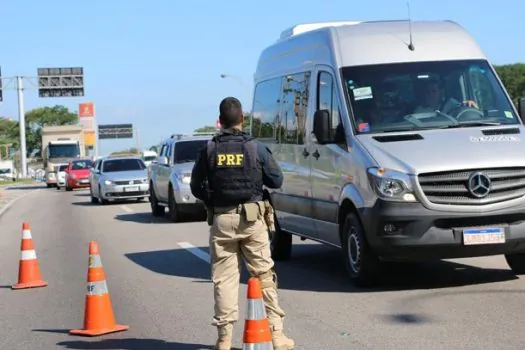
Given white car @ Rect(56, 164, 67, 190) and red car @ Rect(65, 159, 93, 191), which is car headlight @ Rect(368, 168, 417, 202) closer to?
red car @ Rect(65, 159, 93, 191)

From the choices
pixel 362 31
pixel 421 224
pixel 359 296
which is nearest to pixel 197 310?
pixel 359 296

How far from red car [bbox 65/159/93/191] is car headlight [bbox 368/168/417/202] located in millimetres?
39012

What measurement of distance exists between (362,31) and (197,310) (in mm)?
3748

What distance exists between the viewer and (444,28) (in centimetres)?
1021

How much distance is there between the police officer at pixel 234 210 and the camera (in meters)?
6.27

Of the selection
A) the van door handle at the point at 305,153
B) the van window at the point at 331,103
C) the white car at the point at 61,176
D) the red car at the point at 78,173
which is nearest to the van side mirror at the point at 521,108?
the van window at the point at 331,103

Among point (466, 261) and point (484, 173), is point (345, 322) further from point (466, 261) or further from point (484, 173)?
point (466, 261)

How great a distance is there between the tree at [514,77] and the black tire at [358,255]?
2857 inches

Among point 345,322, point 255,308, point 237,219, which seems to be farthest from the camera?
point 345,322

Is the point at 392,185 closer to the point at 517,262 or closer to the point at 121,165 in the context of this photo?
the point at 517,262

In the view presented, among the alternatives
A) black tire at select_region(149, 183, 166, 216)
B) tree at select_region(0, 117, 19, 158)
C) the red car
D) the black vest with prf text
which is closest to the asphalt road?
the black vest with prf text

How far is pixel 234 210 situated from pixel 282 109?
5354 mm

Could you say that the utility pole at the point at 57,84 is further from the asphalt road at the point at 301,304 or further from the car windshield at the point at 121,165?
the asphalt road at the point at 301,304

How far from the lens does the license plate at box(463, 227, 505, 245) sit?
845 centimetres
